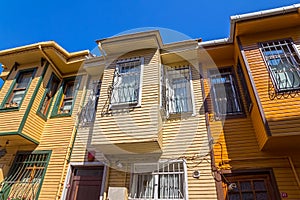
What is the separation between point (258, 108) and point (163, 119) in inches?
96.3

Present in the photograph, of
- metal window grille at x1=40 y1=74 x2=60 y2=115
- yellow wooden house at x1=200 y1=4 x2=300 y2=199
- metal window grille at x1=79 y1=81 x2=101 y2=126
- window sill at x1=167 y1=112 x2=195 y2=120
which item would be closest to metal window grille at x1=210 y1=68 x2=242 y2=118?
yellow wooden house at x1=200 y1=4 x2=300 y2=199

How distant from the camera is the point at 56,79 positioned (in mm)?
7586

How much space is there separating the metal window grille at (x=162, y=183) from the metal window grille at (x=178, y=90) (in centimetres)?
170

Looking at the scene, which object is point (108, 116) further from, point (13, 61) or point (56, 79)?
point (13, 61)

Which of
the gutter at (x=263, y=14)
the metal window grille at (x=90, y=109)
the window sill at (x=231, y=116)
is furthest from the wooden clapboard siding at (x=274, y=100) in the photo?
the metal window grille at (x=90, y=109)

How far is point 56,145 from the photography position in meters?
6.12

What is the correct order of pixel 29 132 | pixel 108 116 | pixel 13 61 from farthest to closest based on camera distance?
pixel 13 61
pixel 29 132
pixel 108 116

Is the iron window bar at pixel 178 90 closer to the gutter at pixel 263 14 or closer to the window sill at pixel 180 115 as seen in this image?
the window sill at pixel 180 115

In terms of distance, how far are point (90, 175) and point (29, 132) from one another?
242cm

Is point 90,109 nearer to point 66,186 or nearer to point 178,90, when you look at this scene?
point 66,186

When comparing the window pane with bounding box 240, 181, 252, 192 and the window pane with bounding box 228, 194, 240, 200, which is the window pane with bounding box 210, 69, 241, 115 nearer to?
the window pane with bounding box 240, 181, 252, 192

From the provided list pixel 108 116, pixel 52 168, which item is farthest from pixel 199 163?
pixel 52 168

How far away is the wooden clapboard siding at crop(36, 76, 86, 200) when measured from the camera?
541cm

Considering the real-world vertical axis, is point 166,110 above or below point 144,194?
above
